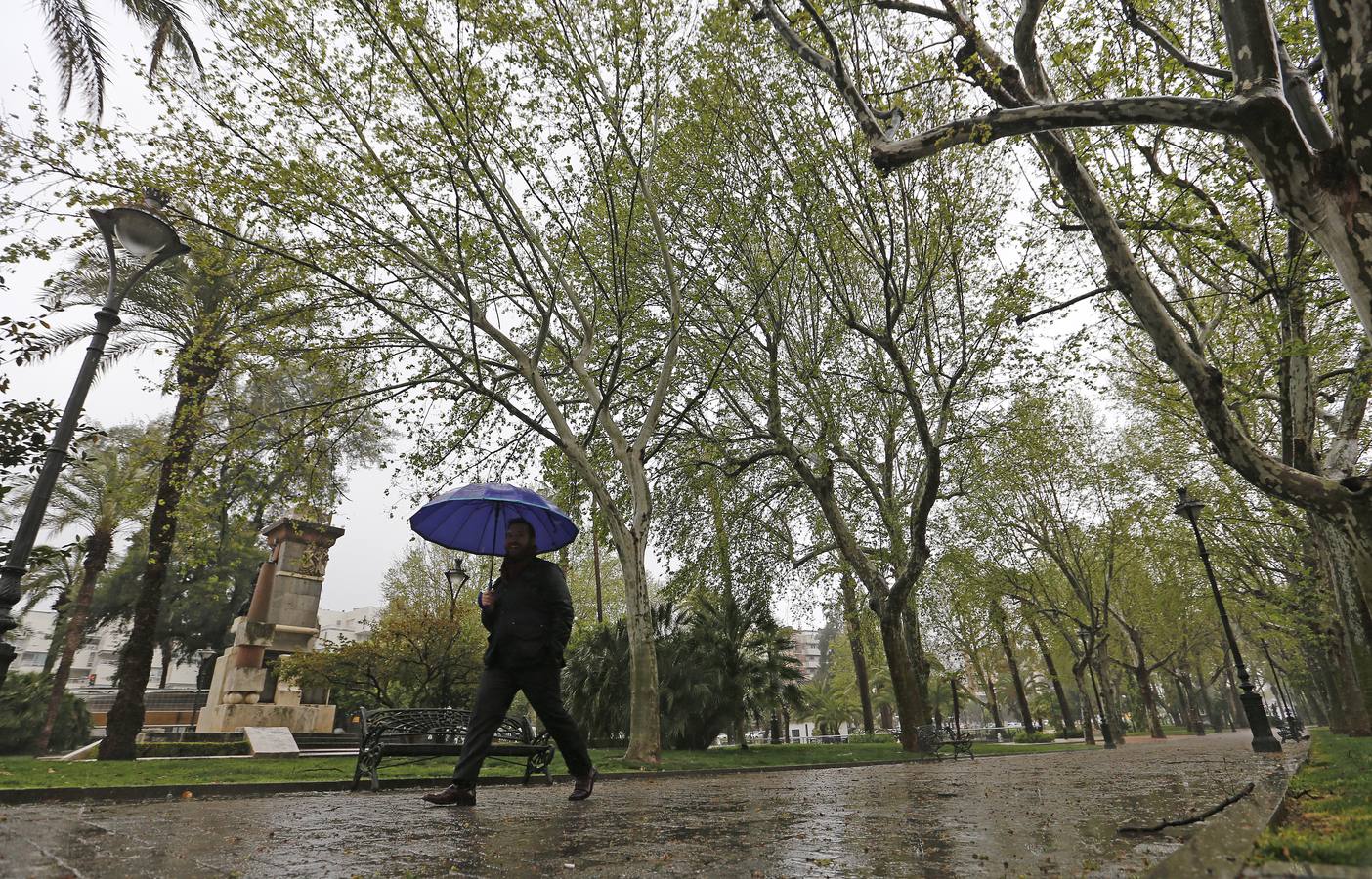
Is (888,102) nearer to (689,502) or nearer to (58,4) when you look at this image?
(689,502)

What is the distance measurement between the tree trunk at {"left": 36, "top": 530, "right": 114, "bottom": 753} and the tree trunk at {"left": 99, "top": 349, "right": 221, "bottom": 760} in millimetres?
7942

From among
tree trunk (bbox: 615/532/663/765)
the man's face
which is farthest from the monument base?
the man's face

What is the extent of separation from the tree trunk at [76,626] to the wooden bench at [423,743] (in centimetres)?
1780

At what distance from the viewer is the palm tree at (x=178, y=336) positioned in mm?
11516

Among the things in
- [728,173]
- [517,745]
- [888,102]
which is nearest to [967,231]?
[888,102]

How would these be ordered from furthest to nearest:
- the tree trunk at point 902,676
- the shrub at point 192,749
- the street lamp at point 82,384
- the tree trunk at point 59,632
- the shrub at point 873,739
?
1. the tree trunk at point 59,632
2. the shrub at point 873,739
3. the shrub at point 192,749
4. the tree trunk at point 902,676
5. the street lamp at point 82,384

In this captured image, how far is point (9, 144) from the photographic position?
9008 millimetres

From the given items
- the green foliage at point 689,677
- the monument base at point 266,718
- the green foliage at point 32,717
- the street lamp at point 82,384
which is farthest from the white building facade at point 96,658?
the street lamp at point 82,384

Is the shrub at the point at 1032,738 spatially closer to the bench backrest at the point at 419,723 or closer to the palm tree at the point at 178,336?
the bench backrest at the point at 419,723

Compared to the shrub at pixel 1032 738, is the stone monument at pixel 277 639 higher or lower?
higher

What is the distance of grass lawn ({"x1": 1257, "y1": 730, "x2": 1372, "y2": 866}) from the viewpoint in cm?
216

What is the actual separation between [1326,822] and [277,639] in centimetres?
2073

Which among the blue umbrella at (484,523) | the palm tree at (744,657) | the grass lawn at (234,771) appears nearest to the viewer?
the blue umbrella at (484,523)

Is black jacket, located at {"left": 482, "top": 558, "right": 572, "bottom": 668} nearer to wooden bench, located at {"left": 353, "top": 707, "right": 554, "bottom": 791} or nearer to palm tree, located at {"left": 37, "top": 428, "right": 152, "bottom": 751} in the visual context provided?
wooden bench, located at {"left": 353, "top": 707, "right": 554, "bottom": 791}
